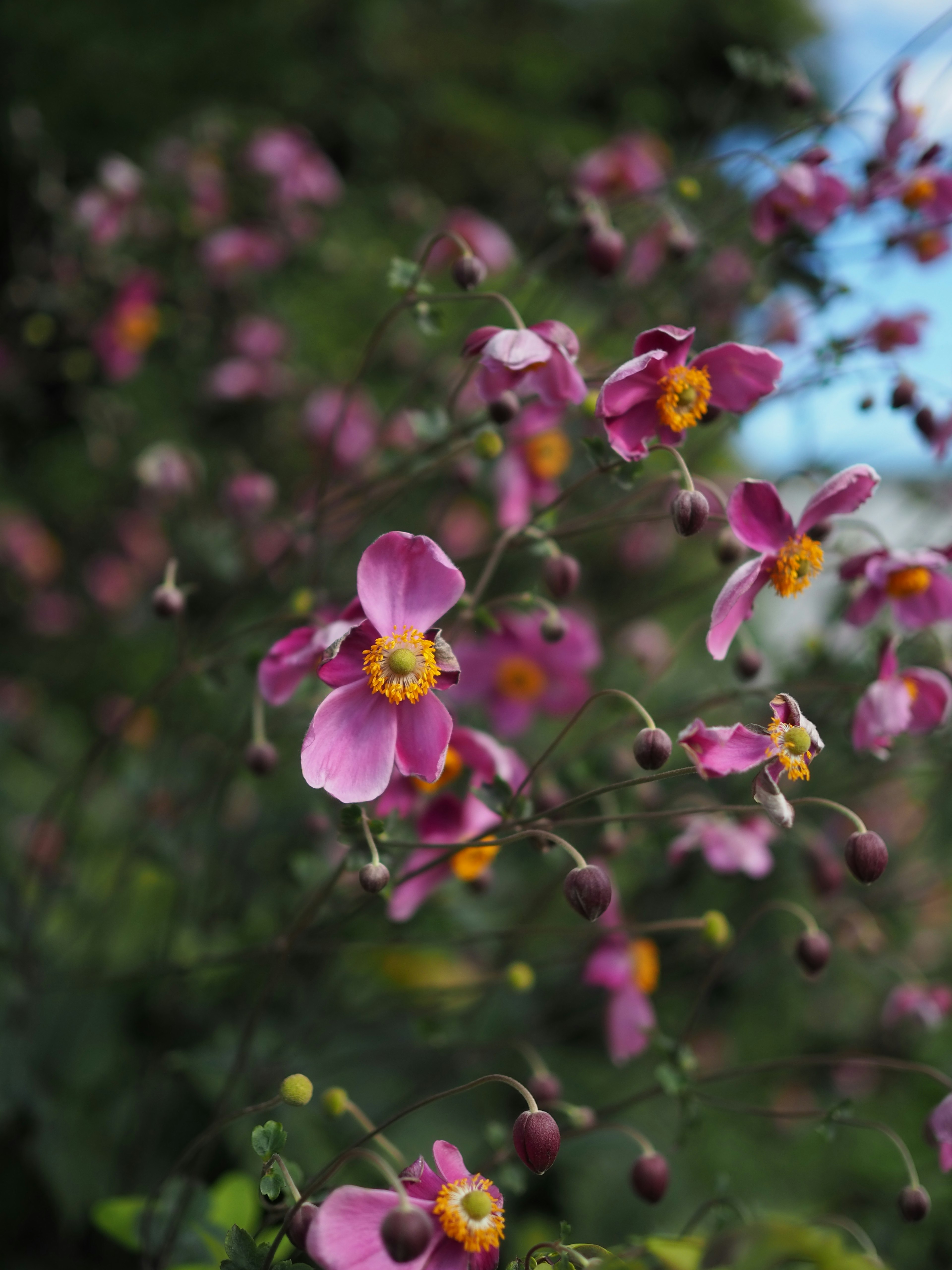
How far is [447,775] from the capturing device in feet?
4.09

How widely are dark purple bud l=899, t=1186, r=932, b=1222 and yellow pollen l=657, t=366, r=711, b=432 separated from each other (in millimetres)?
821

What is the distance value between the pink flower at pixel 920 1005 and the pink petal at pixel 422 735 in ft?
3.60

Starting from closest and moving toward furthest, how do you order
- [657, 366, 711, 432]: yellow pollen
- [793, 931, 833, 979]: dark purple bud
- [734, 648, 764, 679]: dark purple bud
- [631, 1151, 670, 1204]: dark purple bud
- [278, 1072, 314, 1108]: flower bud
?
[278, 1072, 314, 1108]: flower bud, [657, 366, 711, 432]: yellow pollen, [631, 1151, 670, 1204]: dark purple bud, [793, 931, 833, 979]: dark purple bud, [734, 648, 764, 679]: dark purple bud

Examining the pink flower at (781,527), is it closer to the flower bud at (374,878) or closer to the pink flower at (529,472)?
the flower bud at (374,878)

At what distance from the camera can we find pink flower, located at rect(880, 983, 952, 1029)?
62.4 inches

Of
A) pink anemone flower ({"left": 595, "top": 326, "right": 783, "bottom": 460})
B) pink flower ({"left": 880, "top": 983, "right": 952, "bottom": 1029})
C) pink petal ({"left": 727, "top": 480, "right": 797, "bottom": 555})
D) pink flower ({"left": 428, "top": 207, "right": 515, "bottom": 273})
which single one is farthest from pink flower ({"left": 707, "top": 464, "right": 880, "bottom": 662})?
pink flower ({"left": 428, "top": 207, "right": 515, "bottom": 273})

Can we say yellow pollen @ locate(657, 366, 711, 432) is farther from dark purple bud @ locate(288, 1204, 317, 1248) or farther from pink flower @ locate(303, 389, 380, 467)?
pink flower @ locate(303, 389, 380, 467)

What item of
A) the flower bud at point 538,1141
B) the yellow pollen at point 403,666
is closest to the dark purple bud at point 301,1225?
the flower bud at point 538,1141

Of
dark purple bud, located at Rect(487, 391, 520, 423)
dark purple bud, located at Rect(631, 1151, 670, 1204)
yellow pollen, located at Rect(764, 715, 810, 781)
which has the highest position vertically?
dark purple bud, located at Rect(487, 391, 520, 423)

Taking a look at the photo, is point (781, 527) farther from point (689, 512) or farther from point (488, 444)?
point (488, 444)

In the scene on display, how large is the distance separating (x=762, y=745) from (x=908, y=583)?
0.48 m

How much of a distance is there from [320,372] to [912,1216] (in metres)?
3.29

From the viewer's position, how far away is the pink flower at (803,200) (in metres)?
1.32

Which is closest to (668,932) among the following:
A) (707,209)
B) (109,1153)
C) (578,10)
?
(109,1153)
